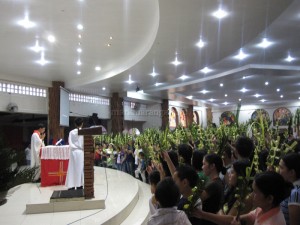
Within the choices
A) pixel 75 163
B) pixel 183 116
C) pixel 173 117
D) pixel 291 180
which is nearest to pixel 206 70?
pixel 75 163

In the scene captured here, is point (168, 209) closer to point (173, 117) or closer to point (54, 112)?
point (54, 112)

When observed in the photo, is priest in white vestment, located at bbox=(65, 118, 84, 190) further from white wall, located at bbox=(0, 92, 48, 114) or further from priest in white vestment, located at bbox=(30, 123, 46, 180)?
white wall, located at bbox=(0, 92, 48, 114)

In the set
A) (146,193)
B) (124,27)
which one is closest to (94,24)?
(124,27)

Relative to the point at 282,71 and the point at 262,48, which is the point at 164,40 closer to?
the point at 262,48

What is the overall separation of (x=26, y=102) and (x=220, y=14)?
10.6 metres

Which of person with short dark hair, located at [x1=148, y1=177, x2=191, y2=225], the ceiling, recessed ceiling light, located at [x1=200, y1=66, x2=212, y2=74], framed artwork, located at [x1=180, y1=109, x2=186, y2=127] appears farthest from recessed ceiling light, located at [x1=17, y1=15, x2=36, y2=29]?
framed artwork, located at [x1=180, y1=109, x2=186, y2=127]

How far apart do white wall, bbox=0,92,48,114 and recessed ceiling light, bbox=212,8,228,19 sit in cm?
1010

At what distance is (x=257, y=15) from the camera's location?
617 cm

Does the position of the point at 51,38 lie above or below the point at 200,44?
above

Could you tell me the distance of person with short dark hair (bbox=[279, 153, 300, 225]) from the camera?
1.84 m

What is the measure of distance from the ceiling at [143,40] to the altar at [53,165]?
312cm

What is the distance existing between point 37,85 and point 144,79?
5130 millimetres

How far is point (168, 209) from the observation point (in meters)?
1.86

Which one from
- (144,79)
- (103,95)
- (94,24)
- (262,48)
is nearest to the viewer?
(94,24)
